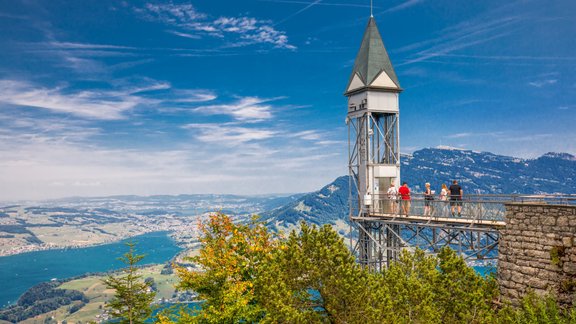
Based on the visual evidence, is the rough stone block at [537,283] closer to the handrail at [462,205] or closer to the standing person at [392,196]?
the handrail at [462,205]

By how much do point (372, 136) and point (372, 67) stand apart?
5002 millimetres

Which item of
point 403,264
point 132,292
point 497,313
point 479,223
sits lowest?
point 132,292


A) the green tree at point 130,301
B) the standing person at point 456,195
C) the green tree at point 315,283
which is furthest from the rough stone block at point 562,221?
the green tree at point 130,301

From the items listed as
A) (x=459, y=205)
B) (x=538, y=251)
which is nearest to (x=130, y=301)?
(x=459, y=205)

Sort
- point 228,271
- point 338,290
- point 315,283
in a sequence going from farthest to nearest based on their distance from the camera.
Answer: point 228,271 < point 315,283 < point 338,290

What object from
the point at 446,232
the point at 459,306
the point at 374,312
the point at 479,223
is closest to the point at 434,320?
the point at 459,306

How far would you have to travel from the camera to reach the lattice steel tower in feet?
96.2

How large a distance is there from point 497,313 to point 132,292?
22.2m

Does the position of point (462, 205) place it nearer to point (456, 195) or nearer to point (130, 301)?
point (456, 195)

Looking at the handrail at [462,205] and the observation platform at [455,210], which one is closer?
the handrail at [462,205]

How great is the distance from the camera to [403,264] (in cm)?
1722

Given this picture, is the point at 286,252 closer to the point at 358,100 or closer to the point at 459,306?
the point at 459,306

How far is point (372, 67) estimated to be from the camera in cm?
3056

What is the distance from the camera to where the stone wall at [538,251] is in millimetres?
14078
